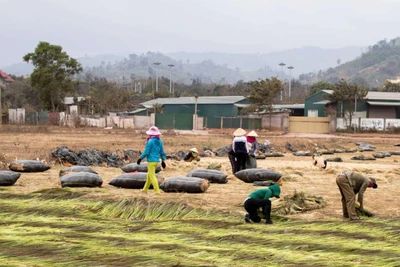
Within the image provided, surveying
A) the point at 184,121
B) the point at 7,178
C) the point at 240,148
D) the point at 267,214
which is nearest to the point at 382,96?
the point at 184,121

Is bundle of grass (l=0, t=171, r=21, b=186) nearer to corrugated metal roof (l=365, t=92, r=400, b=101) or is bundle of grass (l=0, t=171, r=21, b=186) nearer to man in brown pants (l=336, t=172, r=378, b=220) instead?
man in brown pants (l=336, t=172, r=378, b=220)

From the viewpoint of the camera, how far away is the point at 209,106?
58.5 meters

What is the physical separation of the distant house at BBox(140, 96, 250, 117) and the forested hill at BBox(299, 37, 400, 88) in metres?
97.4

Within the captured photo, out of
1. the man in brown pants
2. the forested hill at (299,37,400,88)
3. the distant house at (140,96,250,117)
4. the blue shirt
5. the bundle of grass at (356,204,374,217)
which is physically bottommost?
the bundle of grass at (356,204,374,217)

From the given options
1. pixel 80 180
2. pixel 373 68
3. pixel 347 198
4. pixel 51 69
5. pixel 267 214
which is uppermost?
pixel 373 68

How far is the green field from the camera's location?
6238 mm

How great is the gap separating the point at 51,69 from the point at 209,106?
17579 millimetres

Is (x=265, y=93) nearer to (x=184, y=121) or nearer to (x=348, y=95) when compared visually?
(x=348, y=95)

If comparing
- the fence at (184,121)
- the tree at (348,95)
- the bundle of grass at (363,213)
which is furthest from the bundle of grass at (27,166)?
the tree at (348,95)

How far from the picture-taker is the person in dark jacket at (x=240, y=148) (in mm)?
14750

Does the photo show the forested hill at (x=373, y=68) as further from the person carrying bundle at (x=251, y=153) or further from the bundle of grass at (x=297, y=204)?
the bundle of grass at (x=297, y=204)

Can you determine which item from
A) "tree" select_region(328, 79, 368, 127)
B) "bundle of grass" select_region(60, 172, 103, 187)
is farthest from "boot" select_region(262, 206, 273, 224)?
"tree" select_region(328, 79, 368, 127)

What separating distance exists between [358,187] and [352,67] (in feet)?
591

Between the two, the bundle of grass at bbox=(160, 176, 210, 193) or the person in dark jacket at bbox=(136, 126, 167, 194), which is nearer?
the person in dark jacket at bbox=(136, 126, 167, 194)
